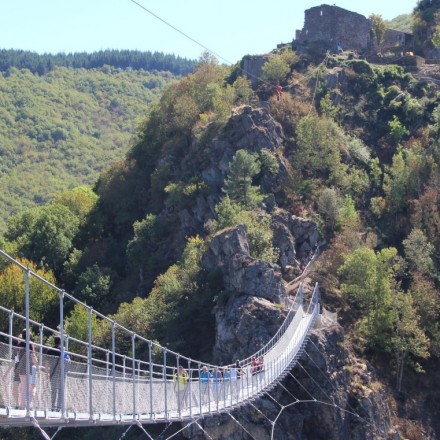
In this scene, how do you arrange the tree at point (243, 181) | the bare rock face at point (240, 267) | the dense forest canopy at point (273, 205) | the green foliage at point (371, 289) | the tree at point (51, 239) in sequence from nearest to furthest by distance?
the bare rock face at point (240, 267)
the green foliage at point (371, 289)
the dense forest canopy at point (273, 205)
the tree at point (243, 181)
the tree at point (51, 239)

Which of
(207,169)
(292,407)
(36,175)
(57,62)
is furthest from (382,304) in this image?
(57,62)

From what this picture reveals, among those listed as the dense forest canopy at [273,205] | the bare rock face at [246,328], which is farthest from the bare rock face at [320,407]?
the dense forest canopy at [273,205]

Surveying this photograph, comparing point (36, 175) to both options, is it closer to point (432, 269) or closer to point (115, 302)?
point (115, 302)

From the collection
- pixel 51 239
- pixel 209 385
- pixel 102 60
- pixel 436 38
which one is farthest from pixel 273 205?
pixel 102 60

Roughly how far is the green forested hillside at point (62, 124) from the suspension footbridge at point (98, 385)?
74.2 meters

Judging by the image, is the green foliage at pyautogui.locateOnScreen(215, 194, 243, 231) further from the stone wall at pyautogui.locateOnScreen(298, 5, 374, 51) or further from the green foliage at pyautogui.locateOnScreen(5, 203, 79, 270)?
the stone wall at pyautogui.locateOnScreen(298, 5, 374, 51)

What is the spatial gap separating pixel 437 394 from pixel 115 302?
50.5 feet

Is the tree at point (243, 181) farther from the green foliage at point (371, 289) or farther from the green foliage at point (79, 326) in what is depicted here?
the green foliage at point (79, 326)

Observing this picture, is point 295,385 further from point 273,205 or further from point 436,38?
point 436,38

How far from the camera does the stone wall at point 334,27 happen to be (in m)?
63.7

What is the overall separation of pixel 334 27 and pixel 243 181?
2152cm

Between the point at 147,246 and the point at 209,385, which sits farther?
the point at 147,246

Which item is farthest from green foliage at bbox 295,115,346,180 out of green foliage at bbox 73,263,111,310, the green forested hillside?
the green forested hillside

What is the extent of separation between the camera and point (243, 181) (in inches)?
1797
